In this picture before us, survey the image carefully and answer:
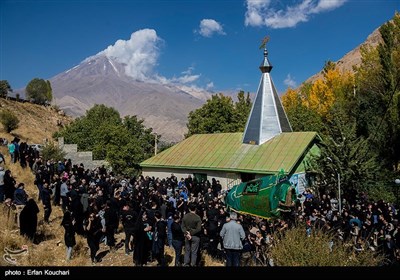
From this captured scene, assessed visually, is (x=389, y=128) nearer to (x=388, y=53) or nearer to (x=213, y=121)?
(x=388, y=53)

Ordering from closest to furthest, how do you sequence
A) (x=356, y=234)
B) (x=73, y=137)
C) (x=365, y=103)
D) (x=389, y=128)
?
1. (x=356, y=234)
2. (x=389, y=128)
3. (x=365, y=103)
4. (x=73, y=137)

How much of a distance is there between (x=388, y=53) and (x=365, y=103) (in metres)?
5.49

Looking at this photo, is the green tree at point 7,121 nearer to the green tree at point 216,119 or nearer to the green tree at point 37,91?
the green tree at point 216,119

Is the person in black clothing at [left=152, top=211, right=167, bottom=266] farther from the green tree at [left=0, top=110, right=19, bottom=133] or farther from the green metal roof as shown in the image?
the green tree at [left=0, top=110, right=19, bottom=133]

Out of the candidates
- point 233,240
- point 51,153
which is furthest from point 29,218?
point 51,153

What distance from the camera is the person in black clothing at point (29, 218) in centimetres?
1089

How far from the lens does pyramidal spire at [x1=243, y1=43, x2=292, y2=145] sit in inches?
1070

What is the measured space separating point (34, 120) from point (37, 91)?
67.0 feet

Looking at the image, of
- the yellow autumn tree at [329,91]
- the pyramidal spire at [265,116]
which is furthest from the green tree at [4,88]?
the pyramidal spire at [265,116]

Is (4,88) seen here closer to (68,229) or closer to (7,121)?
(7,121)

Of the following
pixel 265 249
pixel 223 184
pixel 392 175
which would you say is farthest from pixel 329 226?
pixel 392 175

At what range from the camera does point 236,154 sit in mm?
26750

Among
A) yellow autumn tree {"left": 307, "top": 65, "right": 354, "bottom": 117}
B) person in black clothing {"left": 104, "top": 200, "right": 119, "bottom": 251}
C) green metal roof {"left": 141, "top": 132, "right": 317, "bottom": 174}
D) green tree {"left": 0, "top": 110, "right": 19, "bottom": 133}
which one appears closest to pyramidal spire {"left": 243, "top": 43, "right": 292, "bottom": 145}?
green metal roof {"left": 141, "top": 132, "right": 317, "bottom": 174}

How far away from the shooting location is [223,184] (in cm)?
2589
